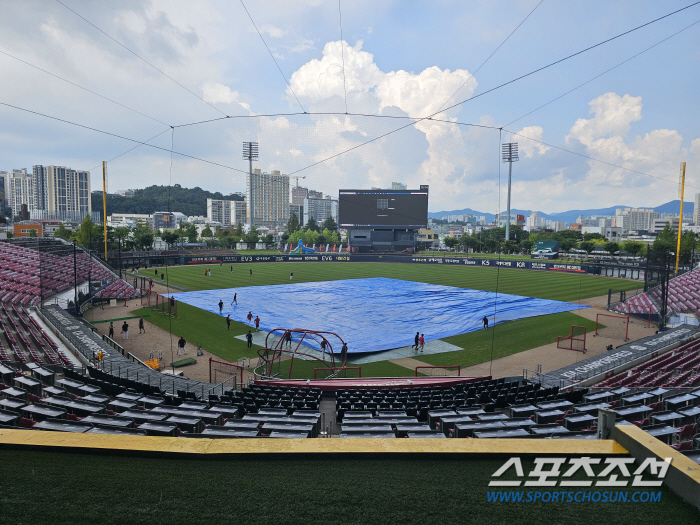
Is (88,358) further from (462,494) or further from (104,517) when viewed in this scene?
(462,494)

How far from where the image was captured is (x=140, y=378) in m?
15.8

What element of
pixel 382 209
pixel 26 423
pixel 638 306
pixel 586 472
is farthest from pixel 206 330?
pixel 382 209

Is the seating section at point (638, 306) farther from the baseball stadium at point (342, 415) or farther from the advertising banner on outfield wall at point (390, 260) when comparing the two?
the advertising banner on outfield wall at point (390, 260)

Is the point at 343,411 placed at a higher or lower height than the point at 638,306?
higher

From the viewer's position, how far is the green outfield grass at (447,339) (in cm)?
2184

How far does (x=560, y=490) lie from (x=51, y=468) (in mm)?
5825

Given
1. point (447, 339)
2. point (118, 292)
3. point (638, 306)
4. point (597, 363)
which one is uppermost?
point (638, 306)

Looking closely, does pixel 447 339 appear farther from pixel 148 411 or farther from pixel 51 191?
pixel 51 191

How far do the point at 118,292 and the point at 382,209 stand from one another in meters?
66.3

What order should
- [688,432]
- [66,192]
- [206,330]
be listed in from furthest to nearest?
[66,192]
[206,330]
[688,432]

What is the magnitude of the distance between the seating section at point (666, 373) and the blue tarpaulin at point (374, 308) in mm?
10087

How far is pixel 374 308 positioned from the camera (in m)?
33.7

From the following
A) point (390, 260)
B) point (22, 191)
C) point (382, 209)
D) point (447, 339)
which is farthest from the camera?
point (22, 191)

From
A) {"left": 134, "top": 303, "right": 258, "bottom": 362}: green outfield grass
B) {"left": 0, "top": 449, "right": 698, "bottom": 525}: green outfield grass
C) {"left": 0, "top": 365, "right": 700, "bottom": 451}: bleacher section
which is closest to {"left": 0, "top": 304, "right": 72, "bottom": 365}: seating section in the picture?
{"left": 0, "top": 365, "right": 700, "bottom": 451}: bleacher section
